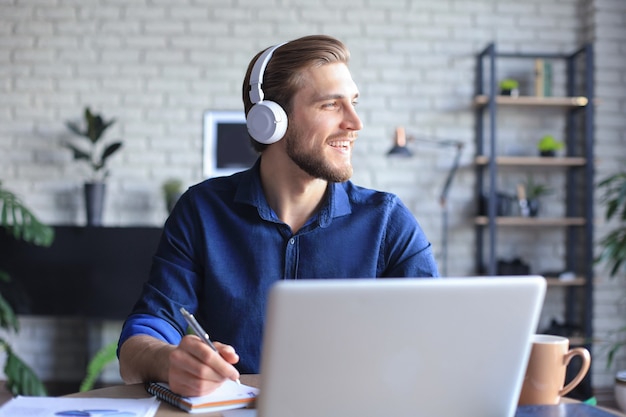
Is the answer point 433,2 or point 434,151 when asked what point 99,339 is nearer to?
point 434,151

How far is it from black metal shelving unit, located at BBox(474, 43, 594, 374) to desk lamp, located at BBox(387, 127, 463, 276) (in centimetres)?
16

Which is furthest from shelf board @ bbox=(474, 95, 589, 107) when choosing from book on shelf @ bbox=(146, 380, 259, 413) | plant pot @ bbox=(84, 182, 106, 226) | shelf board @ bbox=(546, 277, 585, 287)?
book on shelf @ bbox=(146, 380, 259, 413)

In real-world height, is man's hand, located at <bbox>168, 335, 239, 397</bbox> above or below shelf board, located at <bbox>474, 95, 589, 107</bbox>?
below

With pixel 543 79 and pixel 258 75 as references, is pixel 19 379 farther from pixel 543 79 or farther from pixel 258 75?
pixel 543 79

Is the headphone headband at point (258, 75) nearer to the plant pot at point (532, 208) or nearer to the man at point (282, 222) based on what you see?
the man at point (282, 222)

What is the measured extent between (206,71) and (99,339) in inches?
68.9

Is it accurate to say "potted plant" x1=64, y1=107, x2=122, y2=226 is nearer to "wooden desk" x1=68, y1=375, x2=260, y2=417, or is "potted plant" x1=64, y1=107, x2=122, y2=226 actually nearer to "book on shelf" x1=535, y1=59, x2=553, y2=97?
"book on shelf" x1=535, y1=59, x2=553, y2=97

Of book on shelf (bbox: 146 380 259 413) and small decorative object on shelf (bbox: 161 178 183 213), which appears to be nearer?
book on shelf (bbox: 146 380 259 413)

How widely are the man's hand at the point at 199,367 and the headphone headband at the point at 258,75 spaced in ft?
2.46

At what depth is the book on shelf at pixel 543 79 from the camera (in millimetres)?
4395

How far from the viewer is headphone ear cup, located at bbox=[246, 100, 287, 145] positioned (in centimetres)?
162

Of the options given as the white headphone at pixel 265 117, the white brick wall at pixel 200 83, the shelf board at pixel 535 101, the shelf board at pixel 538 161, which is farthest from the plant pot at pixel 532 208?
the white headphone at pixel 265 117

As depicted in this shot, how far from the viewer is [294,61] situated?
5.43 feet

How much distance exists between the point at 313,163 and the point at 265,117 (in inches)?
5.9
